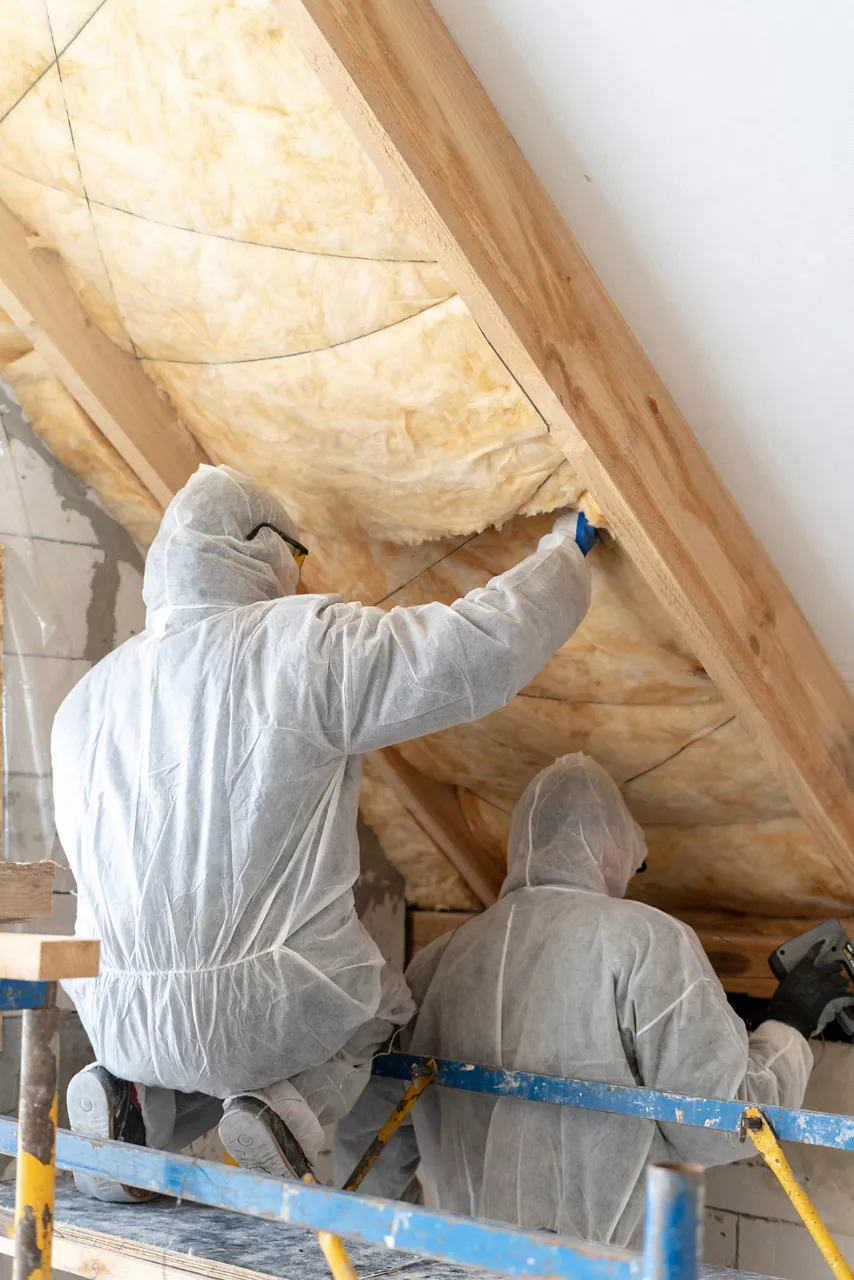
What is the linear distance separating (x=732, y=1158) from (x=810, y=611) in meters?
1.11

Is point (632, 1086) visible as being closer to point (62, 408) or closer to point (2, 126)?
point (62, 408)

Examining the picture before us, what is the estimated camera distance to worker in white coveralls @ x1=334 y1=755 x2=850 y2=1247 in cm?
237

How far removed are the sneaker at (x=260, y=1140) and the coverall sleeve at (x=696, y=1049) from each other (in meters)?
0.76

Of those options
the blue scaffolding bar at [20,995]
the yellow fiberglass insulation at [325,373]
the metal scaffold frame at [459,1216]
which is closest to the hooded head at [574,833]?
the yellow fiberglass insulation at [325,373]

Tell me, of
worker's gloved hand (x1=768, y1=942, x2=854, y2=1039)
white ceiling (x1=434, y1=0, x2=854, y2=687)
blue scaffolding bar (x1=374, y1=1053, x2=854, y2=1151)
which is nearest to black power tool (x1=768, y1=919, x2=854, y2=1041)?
worker's gloved hand (x1=768, y1=942, x2=854, y2=1039)

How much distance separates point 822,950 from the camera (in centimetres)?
267

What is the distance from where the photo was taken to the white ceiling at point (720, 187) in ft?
5.27

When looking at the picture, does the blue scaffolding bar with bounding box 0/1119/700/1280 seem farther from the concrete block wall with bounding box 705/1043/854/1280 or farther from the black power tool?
the concrete block wall with bounding box 705/1043/854/1280

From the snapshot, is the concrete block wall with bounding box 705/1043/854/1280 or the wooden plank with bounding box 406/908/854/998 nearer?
the concrete block wall with bounding box 705/1043/854/1280

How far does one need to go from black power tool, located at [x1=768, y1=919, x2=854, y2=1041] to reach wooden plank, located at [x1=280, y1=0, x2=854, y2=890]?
1.05 ft

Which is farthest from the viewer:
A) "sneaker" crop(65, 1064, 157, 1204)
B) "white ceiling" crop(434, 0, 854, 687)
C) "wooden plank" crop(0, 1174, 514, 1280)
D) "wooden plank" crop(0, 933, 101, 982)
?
"sneaker" crop(65, 1064, 157, 1204)

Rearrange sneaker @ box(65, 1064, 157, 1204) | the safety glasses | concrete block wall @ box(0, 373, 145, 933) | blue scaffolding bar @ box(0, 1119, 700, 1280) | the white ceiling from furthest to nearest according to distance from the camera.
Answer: concrete block wall @ box(0, 373, 145, 933) < the safety glasses < sneaker @ box(65, 1064, 157, 1204) < the white ceiling < blue scaffolding bar @ box(0, 1119, 700, 1280)

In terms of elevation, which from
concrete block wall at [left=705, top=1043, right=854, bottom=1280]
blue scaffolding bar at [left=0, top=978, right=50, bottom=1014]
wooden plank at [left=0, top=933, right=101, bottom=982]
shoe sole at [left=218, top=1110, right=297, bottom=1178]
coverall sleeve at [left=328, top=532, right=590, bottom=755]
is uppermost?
coverall sleeve at [left=328, top=532, right=590, bottom=755]

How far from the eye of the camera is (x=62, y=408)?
9.48ft
